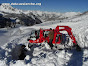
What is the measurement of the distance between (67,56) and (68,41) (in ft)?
12.7

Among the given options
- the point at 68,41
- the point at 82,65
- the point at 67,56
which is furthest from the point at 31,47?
the point at 82,65

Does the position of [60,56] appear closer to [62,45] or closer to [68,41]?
[62,45]

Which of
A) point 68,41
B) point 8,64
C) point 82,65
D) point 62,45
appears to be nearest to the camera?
point 82,65

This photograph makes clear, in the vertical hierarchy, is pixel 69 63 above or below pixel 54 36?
below

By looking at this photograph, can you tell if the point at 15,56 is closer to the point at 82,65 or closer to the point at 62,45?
the point at 62,45

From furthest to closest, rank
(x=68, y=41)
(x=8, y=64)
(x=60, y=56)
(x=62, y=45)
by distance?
(x=68, y=41)
(x=62, y=45)
(x=60, y=56)
(x=8, y=64)

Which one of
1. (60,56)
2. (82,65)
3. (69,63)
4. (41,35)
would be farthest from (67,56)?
(41,35)

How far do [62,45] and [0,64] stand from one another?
522 centimetres

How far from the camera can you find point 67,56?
5871 millimetres

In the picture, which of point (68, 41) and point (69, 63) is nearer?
point (69, 63)

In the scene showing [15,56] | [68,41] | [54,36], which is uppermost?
[54,36]

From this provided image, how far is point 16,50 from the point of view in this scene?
352 inches

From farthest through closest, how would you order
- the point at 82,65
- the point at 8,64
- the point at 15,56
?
the point at 15,56 → the point at 8,64 → the point at 82,65

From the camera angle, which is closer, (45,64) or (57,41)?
(45,64)
